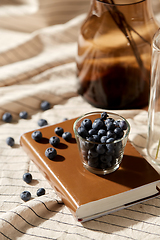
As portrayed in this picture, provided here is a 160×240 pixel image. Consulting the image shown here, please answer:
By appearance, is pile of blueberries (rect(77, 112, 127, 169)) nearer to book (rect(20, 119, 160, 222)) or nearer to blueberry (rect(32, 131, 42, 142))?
book (rect(20, 119, 160, 222))

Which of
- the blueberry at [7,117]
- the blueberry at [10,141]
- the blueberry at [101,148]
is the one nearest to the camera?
the blueberry at [101,148]

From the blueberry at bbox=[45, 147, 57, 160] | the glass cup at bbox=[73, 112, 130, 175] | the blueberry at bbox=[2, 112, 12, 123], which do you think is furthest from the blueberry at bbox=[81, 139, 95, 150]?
the blueberry at bbox=[2, 112, 12, 123]

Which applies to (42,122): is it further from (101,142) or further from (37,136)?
(101,142)

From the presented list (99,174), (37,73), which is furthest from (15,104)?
(99,174)

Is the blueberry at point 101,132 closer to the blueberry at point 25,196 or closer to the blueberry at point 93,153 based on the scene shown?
the blueberry at point 93,153

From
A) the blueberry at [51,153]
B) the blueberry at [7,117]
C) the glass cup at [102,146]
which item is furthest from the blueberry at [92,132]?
the blueberry at [7,117]

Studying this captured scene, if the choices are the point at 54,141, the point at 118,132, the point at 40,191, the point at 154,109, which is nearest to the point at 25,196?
the point at 40,191

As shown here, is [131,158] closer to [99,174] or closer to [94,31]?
[99,174]
